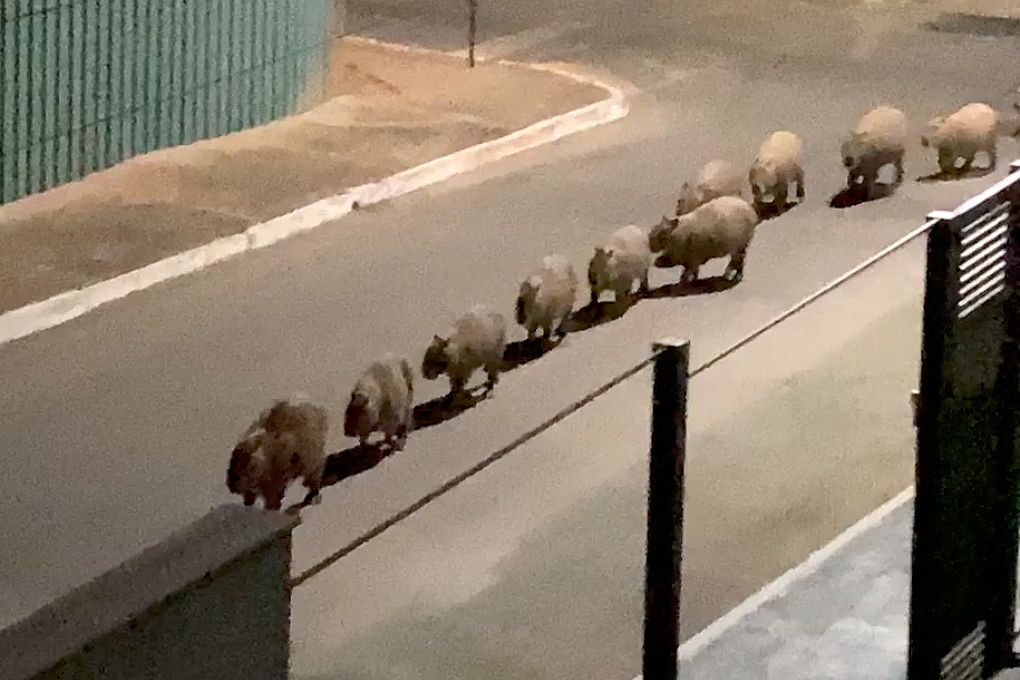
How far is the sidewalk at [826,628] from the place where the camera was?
527 centimetres

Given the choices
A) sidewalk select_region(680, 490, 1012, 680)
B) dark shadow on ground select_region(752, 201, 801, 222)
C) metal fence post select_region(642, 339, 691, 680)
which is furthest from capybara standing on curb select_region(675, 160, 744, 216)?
metal fence post select_region(642, 339, 691, 680)

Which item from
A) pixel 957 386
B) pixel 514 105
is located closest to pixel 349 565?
pixel 957 386

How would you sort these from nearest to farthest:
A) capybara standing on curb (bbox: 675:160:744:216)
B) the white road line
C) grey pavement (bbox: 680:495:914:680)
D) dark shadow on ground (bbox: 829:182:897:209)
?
grey pavement (bbox: 680:495:914:680) < the white road line < capybara standing on curb (bbox: 675:160:744:216) < dark shadow on ground (bbox: 829:182:897:209)

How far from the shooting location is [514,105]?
13945mm

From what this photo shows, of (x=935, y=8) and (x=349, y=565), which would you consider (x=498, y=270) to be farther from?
(x=935, y=8)

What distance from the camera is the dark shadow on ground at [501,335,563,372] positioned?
346 inches

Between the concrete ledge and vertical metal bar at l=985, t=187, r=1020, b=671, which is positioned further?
vertical metal bar at l=985, t=187, r=1020, b=671

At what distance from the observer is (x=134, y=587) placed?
2547 mm

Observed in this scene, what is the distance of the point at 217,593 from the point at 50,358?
6.37 m

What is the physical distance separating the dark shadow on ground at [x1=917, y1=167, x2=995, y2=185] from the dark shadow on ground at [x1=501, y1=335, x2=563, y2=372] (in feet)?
14.3

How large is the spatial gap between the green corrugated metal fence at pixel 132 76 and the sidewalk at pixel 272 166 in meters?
0.17

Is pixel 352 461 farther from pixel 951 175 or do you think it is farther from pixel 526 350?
pixel 951 175

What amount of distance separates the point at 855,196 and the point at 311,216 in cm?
332

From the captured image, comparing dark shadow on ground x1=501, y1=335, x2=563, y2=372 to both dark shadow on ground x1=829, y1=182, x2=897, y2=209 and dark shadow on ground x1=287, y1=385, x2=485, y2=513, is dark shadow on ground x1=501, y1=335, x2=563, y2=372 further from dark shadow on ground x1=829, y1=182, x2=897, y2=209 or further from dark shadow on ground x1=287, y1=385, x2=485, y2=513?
dark shadow on ground x1=829, y1=182, x2=897, y2=209
